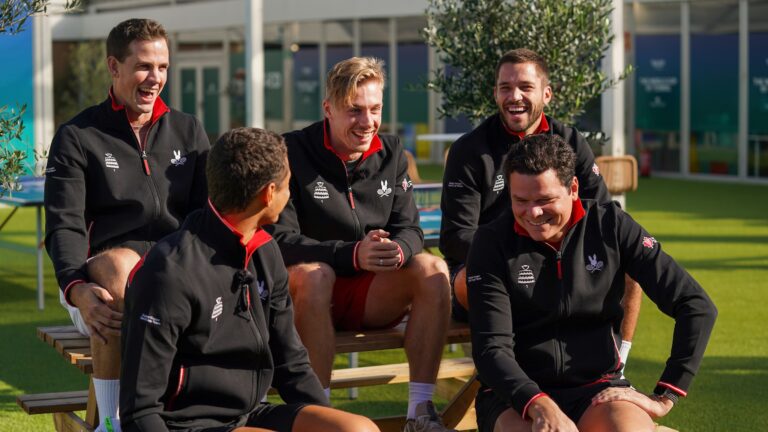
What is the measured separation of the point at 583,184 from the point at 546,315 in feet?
4.57

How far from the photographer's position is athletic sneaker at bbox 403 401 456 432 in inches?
178

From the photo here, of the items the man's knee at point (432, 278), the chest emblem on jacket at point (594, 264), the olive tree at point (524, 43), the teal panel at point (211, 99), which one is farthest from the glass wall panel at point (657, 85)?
the chest emblem on jacket at point (594, 264)

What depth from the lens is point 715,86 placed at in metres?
21.3

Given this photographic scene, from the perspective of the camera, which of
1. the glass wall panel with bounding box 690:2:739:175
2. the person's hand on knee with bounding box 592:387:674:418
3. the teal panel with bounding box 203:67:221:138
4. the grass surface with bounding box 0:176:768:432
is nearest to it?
the person's hand on knee with bounding box 592:387:674:418

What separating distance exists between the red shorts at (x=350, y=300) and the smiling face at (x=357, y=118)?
0.49 m

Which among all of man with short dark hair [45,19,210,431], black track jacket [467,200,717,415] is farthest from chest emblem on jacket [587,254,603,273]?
man with short dark hair [45,19,210,431]

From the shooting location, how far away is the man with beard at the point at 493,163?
508cm

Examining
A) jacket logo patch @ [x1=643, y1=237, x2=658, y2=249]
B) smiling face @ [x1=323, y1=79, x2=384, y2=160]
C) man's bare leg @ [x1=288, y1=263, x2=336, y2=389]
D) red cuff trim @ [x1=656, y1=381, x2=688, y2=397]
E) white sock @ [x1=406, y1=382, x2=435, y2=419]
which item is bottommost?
white sock @ [x1=406, y1=382, x2=435, y2=419]

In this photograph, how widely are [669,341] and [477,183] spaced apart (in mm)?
3086

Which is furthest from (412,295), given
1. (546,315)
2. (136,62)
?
(136,62)

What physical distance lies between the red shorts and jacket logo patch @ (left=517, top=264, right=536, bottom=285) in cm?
97

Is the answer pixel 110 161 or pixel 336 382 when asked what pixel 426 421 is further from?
pixel 110 161

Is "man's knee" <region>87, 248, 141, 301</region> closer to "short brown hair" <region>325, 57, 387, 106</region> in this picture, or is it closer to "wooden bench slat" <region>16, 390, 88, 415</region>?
"wooden bench slat" <region>16, 390, 88, 415</region>

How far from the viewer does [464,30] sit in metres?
8.06
